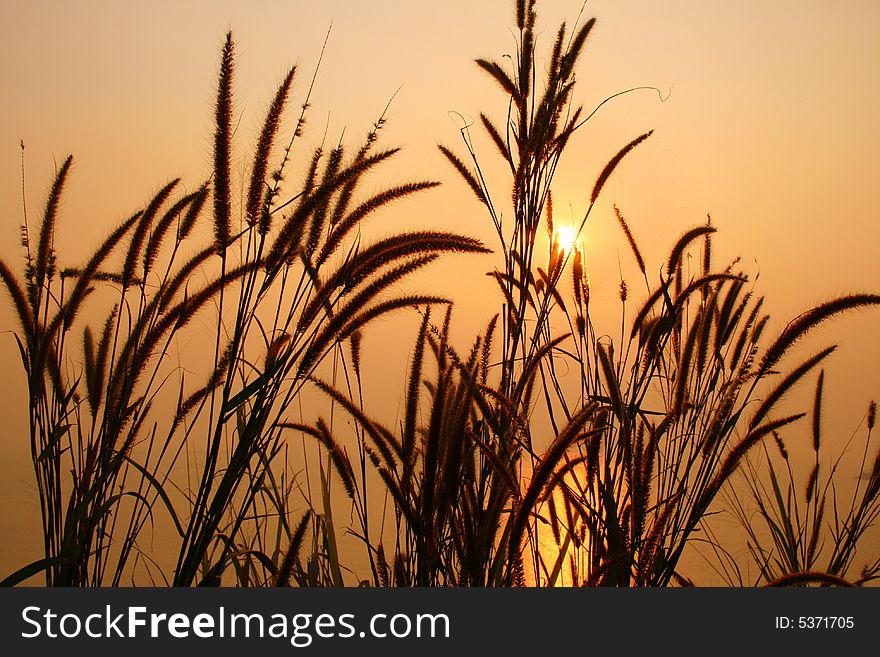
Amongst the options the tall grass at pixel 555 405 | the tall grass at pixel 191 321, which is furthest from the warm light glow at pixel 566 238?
the tall grass at pixel 191 321

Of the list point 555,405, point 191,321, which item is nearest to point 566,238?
point 555,405

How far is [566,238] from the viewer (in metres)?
2.31

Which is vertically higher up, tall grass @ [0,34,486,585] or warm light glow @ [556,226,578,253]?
warm light glow @ [556,226,578,253]

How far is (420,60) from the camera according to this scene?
2.95 meters

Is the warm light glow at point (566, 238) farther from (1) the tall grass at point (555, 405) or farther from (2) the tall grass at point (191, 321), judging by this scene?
(2) the tall grass at point (191, 321)

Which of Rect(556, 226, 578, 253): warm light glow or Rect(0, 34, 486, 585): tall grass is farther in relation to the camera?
Rect(556, 226, 578, 253): warm light glow

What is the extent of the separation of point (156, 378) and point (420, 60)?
153cm

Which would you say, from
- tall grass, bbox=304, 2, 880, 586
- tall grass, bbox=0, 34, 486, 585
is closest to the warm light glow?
tall grass, bbox=304, 2, 880, 586

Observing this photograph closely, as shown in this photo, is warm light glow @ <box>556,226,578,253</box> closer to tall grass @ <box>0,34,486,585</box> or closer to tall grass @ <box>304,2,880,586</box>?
tall grass @ <box>304,2,880,586</box>

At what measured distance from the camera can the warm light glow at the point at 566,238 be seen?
89.1 inches

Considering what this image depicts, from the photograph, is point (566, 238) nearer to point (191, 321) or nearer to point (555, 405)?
point (555, 405)

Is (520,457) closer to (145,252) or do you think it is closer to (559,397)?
(559,397)

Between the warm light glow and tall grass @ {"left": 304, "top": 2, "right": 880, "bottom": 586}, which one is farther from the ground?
the warm light glow

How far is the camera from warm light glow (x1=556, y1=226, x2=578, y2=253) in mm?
2264
